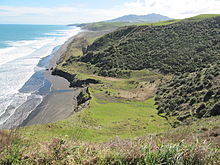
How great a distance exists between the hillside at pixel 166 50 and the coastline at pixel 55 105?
1258cm

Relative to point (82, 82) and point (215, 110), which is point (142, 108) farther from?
point (82, 82)

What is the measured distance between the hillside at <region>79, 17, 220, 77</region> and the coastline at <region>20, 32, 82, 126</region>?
12581 millimetres

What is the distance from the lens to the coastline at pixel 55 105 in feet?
88.5

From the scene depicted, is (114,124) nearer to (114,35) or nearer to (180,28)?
(180,28)

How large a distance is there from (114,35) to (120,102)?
176ft

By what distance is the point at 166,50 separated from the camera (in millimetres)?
54875

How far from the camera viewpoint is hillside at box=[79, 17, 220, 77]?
47188 millimetres

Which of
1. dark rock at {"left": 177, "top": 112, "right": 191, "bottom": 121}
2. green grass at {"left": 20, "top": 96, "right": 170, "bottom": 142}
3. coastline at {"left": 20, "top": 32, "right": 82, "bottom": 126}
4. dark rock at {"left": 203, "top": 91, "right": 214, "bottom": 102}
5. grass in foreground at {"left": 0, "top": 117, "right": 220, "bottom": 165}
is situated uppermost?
grass in foreground at {"left": 0, "top": 117, "right": 220, "bottom": 165}

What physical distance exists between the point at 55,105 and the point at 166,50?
35.7m

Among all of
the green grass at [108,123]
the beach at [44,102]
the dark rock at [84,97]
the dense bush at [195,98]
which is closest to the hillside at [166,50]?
the beach at [44,102]

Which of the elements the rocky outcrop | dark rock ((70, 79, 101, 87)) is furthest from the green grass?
the rocky outcrop

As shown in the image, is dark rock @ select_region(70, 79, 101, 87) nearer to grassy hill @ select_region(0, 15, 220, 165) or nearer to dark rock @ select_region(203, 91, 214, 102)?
grassy hill @ select_region(0, 15, 220, 165)

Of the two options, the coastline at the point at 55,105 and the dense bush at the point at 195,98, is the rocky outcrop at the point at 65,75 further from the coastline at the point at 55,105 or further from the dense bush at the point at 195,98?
the dense bush at the point at 195,98

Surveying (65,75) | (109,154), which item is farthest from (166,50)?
(109,154)
